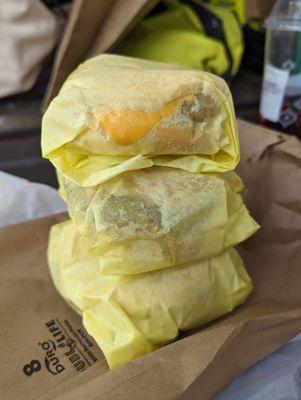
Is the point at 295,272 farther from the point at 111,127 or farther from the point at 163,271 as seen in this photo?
the point at 111,127

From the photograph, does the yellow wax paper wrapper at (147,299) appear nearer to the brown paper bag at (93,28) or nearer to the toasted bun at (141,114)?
the toasted bun at (141,114)


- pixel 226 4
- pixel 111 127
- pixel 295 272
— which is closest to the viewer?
pixel 111 127

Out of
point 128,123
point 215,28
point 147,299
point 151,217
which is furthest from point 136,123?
point 215,28

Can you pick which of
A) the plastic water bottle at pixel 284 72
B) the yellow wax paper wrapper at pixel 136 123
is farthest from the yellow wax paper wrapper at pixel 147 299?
the plastic water bottle at pixel 284 72

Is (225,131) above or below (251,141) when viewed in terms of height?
above

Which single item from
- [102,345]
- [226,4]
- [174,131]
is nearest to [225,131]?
[174,131]

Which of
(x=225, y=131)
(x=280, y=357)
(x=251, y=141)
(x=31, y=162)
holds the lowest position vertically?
(x=31, y=162)

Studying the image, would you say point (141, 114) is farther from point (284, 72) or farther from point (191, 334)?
point (284, 72)

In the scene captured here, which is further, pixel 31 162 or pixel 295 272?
pixel 31 162
